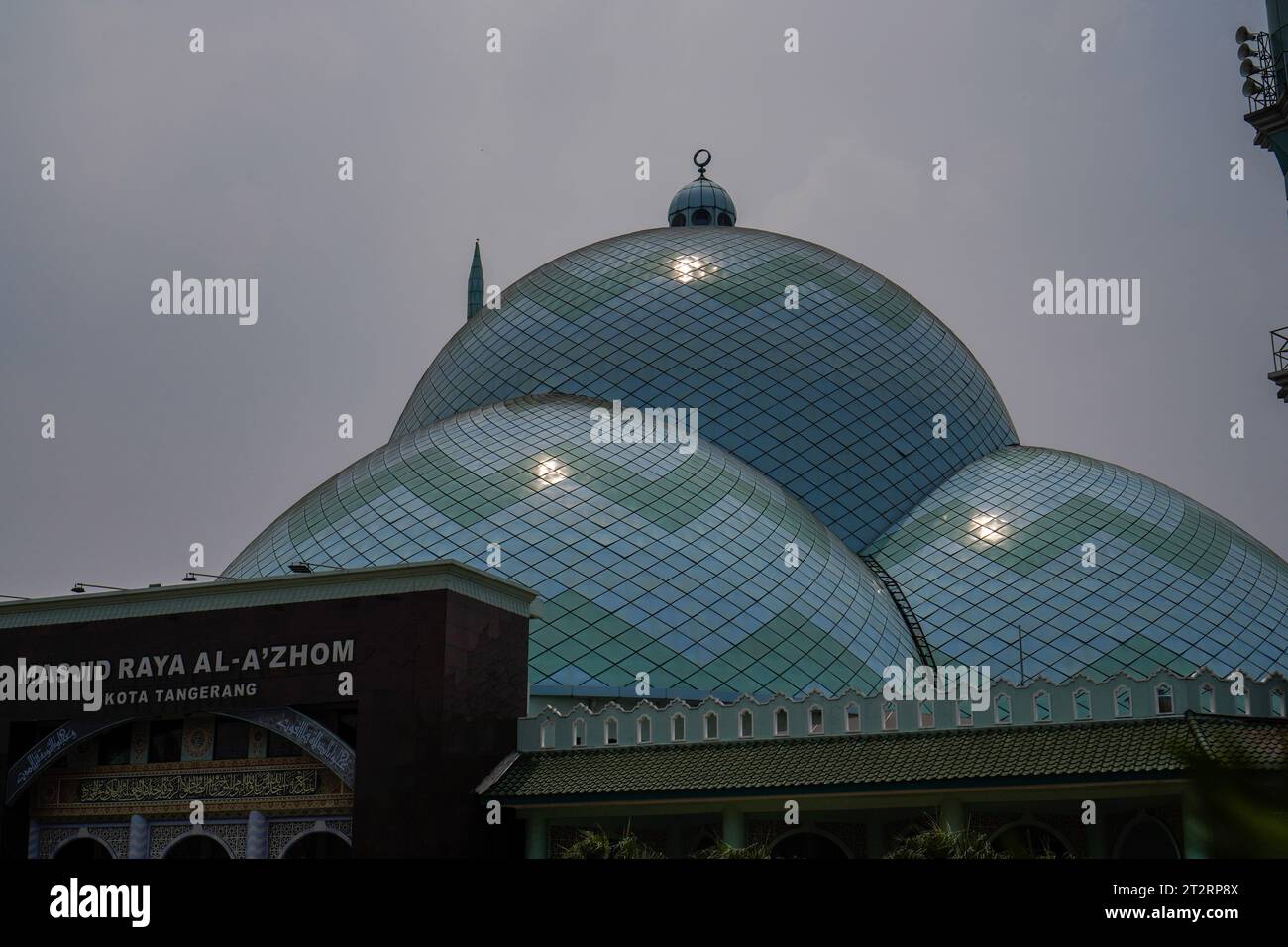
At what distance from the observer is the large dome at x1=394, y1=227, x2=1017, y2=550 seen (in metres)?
39.3

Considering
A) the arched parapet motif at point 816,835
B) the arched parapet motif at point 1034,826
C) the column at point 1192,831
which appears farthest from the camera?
the arched parapet motif at point 816,835

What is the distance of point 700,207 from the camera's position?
5072cm

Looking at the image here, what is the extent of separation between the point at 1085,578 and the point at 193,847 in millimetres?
20827

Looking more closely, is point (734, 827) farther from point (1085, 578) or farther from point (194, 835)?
point (1085, 578)

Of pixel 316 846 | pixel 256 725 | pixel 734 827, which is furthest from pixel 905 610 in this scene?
pixel 256 725

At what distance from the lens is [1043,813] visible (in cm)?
2033

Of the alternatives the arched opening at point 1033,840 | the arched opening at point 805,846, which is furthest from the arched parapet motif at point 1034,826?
the arched opening at point 805,846

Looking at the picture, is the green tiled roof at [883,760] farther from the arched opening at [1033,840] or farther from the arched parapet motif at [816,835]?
the arched opening at [1033,840]

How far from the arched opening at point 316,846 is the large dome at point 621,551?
5.97 metres

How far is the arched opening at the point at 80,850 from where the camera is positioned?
79.6 feet

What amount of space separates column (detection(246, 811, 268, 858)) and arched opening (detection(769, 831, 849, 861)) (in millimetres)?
7800

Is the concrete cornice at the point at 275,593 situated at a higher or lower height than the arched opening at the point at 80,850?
higher
